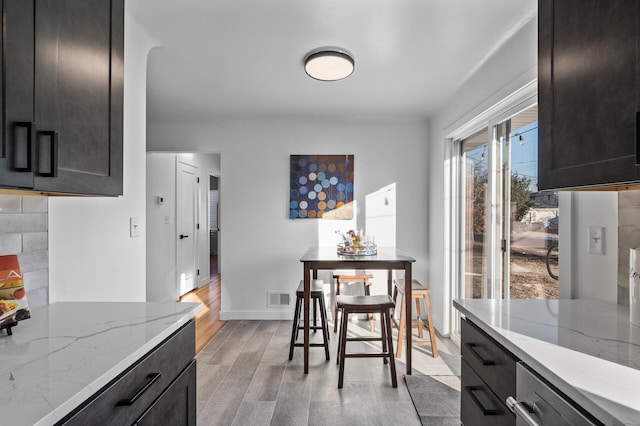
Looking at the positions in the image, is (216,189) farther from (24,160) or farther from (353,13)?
(24,160)

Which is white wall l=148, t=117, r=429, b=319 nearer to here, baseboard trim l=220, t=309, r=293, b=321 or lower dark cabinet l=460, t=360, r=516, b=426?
baseboard trim l=220, t=309, r=293, b=321

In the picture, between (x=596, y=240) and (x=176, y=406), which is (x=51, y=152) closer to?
(x=176, y=406)

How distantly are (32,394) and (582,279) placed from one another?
2.08 metres

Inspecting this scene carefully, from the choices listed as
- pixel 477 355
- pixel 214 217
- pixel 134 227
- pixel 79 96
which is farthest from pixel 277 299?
pixel 214 217

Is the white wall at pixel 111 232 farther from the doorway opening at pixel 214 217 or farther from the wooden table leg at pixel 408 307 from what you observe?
the doorway opening at pixel 214 217

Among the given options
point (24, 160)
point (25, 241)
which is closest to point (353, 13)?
point (24, 160)

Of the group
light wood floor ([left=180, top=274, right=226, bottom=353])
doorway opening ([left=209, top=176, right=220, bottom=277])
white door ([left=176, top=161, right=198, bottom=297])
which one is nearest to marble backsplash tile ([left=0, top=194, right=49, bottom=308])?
light wood floor ([left=180, top=274, right=226, bottom=353])

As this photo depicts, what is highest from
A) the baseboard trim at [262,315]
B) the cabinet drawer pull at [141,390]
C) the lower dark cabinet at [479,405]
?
the cabinet drawer pull at [141,390]

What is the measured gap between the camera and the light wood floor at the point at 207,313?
3.78 m

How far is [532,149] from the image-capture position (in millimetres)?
2322

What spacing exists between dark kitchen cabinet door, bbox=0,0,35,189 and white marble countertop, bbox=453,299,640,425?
4.70ft

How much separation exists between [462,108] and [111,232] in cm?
295

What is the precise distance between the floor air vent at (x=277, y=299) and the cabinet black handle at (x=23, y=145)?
140 inches

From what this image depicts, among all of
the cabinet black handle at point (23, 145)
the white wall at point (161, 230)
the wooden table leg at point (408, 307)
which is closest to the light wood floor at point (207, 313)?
the white wall at point (161, 230)
